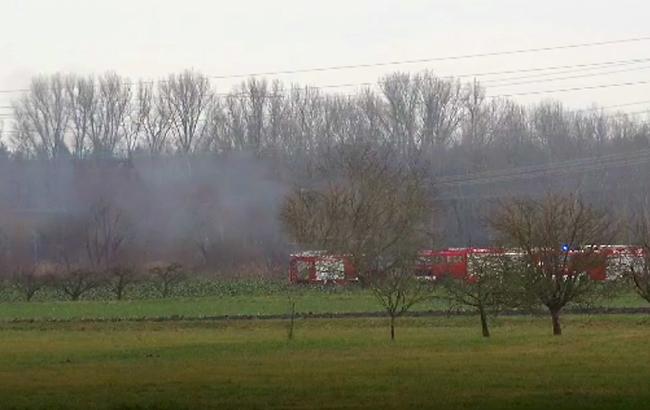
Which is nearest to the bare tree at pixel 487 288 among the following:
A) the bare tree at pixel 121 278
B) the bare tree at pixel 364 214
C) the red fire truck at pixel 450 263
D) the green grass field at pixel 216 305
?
the red fire truck at pixel 450 263

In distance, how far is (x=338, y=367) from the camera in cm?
1980

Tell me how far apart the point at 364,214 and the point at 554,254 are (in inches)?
1215

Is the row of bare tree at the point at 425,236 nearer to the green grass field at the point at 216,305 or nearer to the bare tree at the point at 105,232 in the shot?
the green grass field at the point at 216,305

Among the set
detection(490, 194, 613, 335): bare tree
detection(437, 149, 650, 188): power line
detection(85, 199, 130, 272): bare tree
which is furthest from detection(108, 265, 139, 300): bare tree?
detection(490, 194, 613, 335): bare tree

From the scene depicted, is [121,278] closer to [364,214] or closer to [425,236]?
[364,214]

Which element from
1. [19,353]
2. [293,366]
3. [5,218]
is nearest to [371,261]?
[5,218]

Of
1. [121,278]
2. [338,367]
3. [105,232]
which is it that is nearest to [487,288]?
[338,367]

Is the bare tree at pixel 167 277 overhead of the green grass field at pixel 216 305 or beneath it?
overhead

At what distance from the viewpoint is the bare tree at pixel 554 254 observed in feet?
93.2

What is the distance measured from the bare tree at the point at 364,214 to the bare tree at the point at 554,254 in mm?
21367

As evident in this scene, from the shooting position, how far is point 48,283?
51438mm

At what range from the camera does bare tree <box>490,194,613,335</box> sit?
2841cm

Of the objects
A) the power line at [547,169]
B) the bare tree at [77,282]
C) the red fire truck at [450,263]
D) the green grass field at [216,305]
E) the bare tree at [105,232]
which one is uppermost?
the power line at [547,169]

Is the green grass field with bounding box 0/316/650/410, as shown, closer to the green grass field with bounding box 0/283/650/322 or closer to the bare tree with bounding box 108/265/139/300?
the green grass field with bounding box 0/283/650/322
